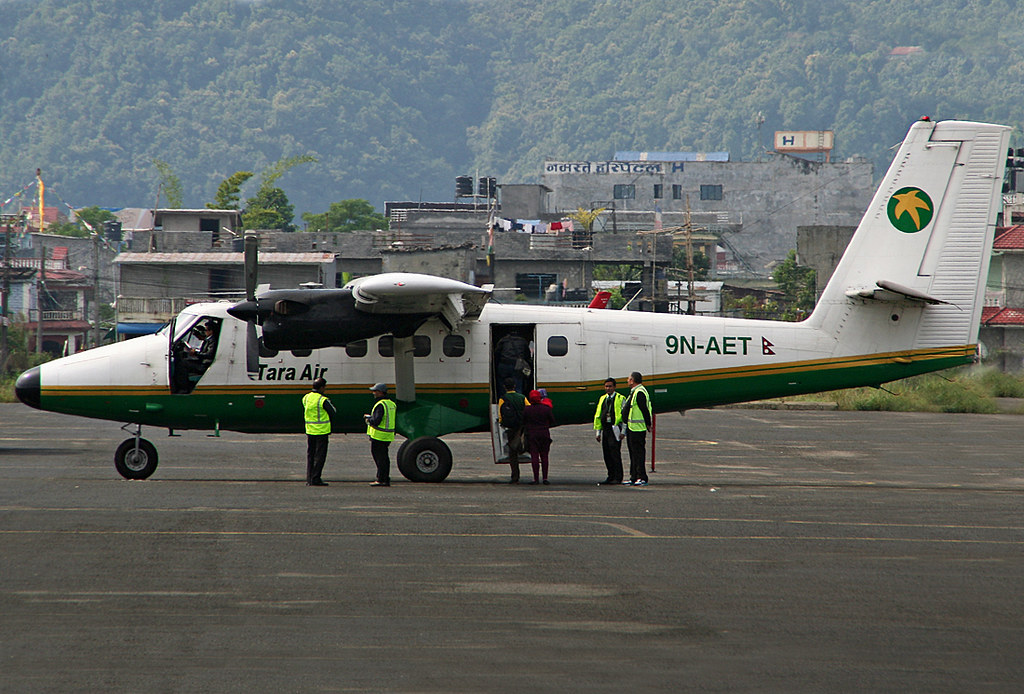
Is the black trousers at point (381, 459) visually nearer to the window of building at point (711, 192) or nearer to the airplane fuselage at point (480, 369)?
the airplane fuselage at point (480, 369)

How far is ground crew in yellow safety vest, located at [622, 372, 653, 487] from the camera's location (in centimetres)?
1873

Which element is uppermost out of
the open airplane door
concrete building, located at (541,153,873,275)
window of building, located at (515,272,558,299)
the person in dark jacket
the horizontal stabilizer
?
concrete building, located at (541,153,873,275)

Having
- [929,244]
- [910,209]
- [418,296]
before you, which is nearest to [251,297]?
[418,296]

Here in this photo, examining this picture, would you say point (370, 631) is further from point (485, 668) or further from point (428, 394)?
point (428, 394)

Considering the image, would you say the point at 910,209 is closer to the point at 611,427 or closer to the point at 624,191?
the point at 611,427

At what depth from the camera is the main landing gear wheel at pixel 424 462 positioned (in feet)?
61.4

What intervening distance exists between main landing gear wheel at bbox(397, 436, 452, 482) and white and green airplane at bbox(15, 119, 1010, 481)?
23 mm

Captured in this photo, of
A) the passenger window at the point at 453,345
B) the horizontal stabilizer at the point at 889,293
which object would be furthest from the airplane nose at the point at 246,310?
the horizontal stabilizer at the point at 889,293

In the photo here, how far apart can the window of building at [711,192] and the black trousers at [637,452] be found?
404 ft

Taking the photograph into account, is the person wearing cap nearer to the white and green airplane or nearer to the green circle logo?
the white and green airplane

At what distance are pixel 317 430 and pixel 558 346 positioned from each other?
4372mm

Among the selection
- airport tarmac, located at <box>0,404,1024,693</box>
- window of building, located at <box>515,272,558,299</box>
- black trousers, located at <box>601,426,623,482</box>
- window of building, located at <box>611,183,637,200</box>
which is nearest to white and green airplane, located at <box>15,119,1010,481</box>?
black trousers, located at <box>601,426,623,482</box>

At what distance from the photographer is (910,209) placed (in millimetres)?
19641

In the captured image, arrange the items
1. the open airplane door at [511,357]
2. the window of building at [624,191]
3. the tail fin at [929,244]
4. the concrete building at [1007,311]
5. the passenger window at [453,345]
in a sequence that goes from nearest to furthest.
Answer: the passenger window at [453,345], the open airplane door at [511,357], the tail fin at [929,244], the concrete building at [1007,311], the window of building at [624,191]
